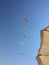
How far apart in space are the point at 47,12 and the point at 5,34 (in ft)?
1.21

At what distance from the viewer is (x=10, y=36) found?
181 centimetres

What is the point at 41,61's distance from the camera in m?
1.70

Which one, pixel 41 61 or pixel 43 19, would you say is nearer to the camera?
pixel 41 61

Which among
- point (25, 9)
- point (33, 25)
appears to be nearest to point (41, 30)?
point (33, 25)

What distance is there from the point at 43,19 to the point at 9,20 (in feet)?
0.86

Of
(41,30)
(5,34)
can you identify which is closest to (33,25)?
(41,30)

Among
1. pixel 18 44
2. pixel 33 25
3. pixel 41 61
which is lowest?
pixel 41 61

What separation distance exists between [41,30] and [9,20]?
0.25 meters

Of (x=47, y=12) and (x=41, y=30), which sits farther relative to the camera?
(x=47, y=12)

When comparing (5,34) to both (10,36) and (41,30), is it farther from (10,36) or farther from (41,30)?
(41,30)

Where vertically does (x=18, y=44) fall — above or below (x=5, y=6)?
below

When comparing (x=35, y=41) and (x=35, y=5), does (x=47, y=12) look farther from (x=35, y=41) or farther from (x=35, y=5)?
(x=35, y=41)

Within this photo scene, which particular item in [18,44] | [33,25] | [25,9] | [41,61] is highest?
[25,9]

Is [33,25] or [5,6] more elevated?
[5,6]
